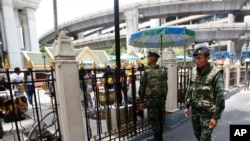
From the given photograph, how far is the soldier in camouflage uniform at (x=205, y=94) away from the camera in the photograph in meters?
2.52

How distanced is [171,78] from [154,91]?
1251 mm

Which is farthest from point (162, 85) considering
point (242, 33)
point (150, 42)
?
point (242, 33)

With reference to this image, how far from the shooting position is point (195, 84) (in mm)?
2840

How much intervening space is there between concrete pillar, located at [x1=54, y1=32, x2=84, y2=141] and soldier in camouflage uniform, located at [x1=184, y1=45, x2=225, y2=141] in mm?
1911

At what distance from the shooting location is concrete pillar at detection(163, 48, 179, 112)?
178 inches

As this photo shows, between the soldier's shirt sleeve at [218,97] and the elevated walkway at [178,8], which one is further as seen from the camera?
the elevated walkway at [178,8]

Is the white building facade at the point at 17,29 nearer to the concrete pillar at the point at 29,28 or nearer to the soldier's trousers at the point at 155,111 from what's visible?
the concrete pillar at the point at 29,28

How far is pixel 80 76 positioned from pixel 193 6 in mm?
22811

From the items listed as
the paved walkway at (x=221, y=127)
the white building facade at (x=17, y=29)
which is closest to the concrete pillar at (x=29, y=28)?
the white building facade at (x=17, y=29)

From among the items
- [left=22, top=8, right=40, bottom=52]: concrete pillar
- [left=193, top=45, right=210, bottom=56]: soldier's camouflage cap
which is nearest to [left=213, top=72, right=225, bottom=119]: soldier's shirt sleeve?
[left=193, top=45, right=210, bottom=56]: soldier's camouflage cap

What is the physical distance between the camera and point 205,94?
270 centimetres

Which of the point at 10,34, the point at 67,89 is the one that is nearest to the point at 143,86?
the point at 67,89

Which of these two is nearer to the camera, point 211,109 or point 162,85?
point 211,109

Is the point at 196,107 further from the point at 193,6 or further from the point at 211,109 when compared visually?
the point at 193,6
